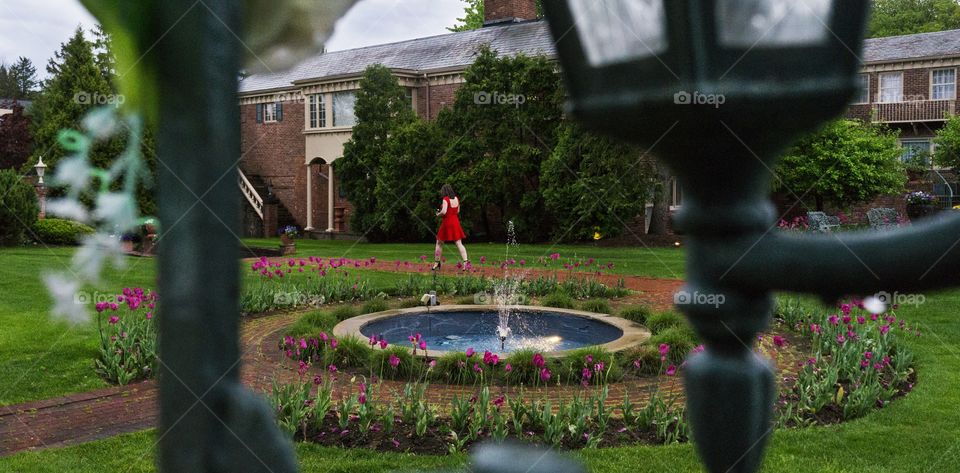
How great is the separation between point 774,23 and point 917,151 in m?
33.5

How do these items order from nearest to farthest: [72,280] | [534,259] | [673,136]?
[673,136] < [72,280] < [534,259]

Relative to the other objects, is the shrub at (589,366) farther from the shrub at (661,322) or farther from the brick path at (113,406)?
the shrub at (661,322)

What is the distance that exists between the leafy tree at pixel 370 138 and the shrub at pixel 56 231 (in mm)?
8252

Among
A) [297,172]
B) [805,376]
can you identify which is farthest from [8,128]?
[805,376]

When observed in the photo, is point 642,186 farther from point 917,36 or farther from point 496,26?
point 917,36

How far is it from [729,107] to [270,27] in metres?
0.30

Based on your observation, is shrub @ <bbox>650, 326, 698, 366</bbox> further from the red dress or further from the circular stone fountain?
the red dress

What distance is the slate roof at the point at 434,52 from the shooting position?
27895 millimetres

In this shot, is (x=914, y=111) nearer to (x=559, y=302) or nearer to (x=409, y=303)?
(x=559, y=302)

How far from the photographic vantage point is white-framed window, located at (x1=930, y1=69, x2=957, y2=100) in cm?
2919

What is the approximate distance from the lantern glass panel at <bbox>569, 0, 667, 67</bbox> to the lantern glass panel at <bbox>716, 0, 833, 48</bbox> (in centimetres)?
4

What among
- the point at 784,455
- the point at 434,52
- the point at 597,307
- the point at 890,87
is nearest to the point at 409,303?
the point at 597,307

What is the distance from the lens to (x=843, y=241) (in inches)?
19.2

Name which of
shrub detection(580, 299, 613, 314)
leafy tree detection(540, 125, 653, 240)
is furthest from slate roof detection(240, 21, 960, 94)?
shrub detection(580, 299, 613, 314)
